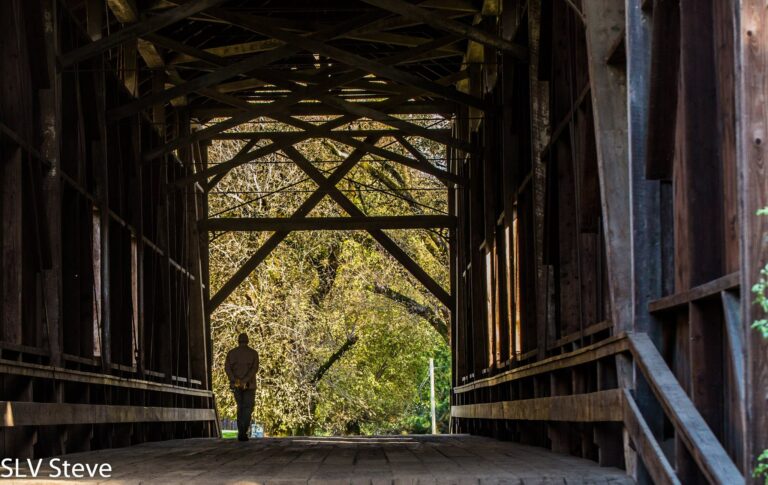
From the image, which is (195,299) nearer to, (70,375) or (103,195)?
(103,195)

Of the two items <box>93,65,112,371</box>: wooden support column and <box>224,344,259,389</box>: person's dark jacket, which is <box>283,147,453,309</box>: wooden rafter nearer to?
<box>224,344,259,389</box>: person's dark jacket

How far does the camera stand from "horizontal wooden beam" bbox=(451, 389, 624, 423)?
7.21 metres

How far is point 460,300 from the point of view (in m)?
22.5

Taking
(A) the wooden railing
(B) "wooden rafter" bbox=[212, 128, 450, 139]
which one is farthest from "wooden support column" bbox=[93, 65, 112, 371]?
(A) the wooden railing

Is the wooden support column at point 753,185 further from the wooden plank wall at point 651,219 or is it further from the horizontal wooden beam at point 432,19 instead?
the horizontal wooden beam at point 432,19

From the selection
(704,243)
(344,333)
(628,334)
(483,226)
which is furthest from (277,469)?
(344,333)

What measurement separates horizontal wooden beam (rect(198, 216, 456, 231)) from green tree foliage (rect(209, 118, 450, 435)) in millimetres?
7273

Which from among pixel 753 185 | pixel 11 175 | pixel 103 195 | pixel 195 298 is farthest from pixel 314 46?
pixel 753 185

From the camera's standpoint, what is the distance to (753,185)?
462cm

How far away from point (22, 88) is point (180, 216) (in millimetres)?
10669

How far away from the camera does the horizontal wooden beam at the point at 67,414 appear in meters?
9.13

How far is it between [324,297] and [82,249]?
792 inches

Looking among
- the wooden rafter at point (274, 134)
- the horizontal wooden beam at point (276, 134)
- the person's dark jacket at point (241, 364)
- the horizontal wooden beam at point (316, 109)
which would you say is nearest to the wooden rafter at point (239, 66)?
the person's dark jacket at point (241, 364)

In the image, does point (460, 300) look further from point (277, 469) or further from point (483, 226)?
point (277, 469)
